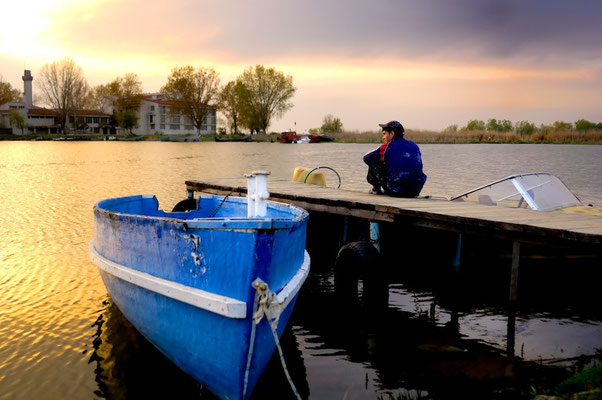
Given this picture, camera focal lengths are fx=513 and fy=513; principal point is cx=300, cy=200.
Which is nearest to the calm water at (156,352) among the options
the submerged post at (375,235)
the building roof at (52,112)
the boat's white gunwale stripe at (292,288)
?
the submerged post at (375,235)

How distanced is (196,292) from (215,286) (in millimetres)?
235

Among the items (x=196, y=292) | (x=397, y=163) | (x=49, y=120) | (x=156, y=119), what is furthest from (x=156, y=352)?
(x=49, y=120)

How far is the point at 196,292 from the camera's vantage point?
496 cm

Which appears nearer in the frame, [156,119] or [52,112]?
[52,112]

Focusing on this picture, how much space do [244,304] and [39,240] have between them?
33.4 ft

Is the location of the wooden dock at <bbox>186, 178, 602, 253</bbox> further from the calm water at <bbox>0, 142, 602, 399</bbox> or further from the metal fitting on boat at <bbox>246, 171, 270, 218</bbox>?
the metal fitting on boat at <bbox>246, 171, 270, 218</bbox>

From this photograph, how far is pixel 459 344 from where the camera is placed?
690 cm

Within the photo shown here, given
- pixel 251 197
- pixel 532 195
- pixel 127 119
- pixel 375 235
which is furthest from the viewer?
pixel 127 119

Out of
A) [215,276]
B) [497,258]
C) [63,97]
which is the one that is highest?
[63,97]

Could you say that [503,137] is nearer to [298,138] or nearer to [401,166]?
[298,138]

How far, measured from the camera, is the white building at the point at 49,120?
11925 cm

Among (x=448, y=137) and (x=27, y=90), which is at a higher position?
→ (x=27, y=90)

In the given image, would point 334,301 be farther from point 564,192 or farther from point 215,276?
point 564,192

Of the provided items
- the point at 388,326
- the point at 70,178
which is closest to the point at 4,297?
the point at 388,326
